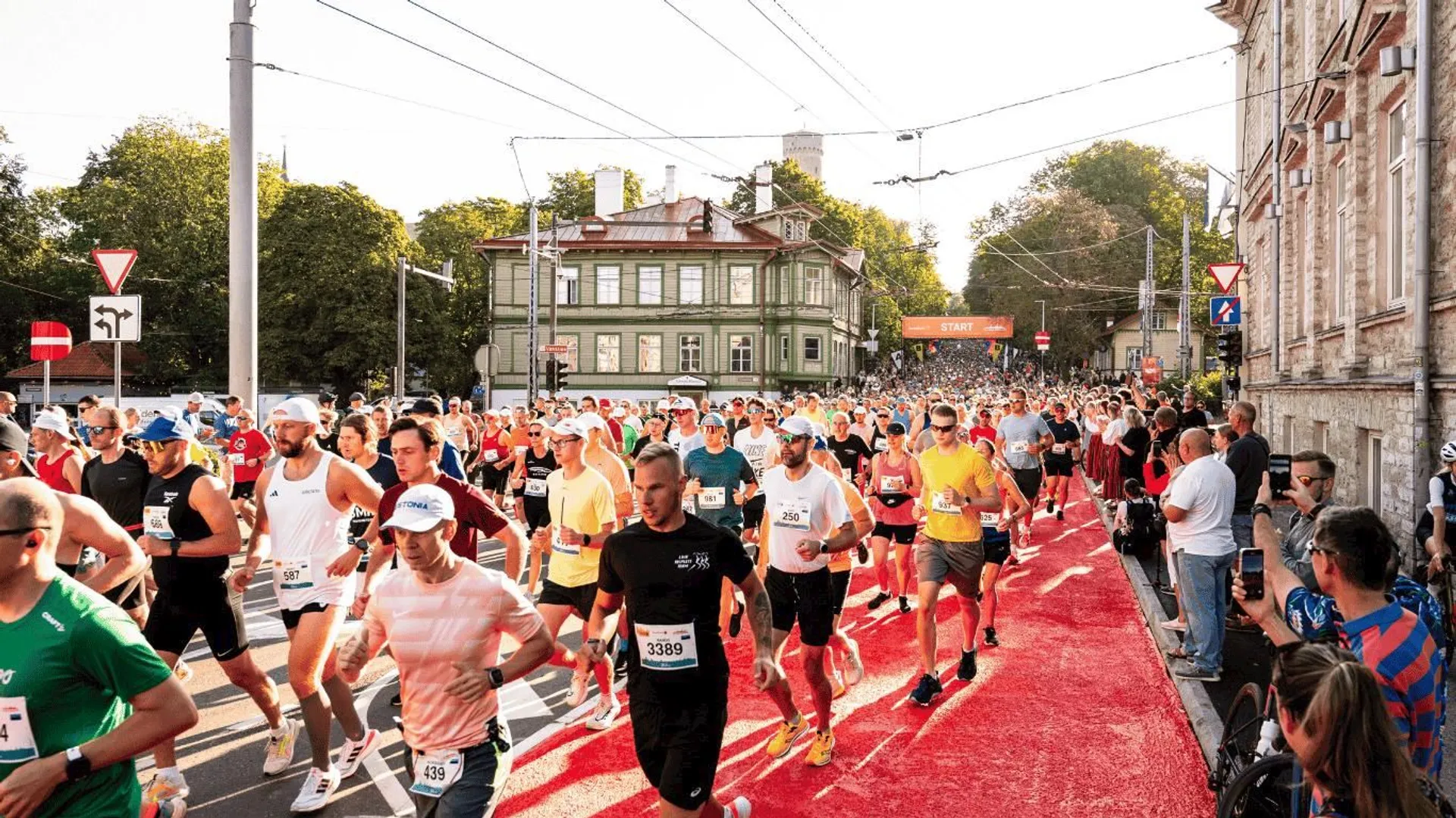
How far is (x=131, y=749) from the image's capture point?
2.82 metres

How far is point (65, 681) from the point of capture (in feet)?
9.41

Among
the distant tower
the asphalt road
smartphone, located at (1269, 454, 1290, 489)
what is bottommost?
the asphalt road

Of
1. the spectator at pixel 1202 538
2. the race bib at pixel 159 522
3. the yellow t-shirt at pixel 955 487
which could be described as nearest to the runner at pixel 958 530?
the yellow t-shirt at pixel 955 487

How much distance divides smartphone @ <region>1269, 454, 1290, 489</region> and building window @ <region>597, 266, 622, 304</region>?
46530mm

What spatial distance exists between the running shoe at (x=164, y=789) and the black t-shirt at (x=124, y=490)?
163cm

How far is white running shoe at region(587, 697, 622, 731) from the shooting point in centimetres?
687

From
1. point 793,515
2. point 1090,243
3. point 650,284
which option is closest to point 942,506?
point 793,515

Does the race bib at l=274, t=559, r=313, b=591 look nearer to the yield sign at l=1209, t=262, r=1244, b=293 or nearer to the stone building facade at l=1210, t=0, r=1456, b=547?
the stone building facade at l=1210, t=0, r=1456, b=547

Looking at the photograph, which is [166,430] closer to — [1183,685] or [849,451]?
[1183,685]

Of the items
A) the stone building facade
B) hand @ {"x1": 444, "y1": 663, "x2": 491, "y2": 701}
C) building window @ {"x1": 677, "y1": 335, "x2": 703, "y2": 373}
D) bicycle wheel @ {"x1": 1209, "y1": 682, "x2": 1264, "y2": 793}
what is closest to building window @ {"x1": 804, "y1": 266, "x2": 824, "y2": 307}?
building window @ {"x1": 677, "y1": 335, "x2": 703, "y2": 373}

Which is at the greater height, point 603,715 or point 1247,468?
point 1247,468

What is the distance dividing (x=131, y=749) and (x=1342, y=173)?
17.7 m

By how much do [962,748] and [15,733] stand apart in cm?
509

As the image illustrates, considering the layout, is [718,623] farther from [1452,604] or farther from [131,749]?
[1452,604]
